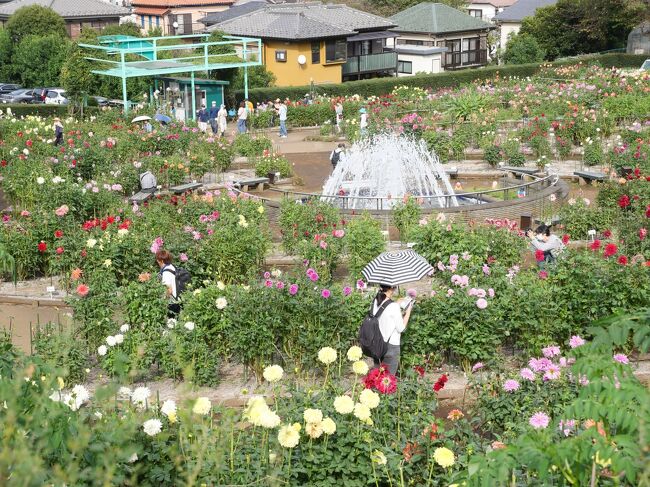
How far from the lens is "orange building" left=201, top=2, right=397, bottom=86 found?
40844 millimetres

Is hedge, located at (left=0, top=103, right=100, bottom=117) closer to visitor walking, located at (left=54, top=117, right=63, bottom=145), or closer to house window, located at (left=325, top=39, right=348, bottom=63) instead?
visitor walking, located at (left=54, top=117, right=63, bottom=145)

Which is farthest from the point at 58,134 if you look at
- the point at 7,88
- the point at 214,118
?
the point at 7,88

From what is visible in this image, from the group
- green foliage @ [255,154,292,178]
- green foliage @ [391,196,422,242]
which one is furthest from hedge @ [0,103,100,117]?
green foliage @ [391,196,422,242]

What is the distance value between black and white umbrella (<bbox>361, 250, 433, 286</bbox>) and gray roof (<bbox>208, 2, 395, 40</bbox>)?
1232 inches

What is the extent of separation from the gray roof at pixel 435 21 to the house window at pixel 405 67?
183cm

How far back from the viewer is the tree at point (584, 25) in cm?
4994

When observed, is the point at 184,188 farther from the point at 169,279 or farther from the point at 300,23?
the point at 300,23

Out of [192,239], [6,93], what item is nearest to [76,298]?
[192,239]

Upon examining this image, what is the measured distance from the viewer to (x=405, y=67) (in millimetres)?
51500

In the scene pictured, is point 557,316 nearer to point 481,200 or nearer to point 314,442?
point 314,442

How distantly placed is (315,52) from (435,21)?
40.9 ft

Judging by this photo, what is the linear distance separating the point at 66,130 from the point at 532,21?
3639cm

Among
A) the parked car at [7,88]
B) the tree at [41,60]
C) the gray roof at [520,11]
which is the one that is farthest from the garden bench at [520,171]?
the gray roof at [520,11]

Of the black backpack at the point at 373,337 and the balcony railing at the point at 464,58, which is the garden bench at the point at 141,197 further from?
the balcony railing at the point at 464,58
